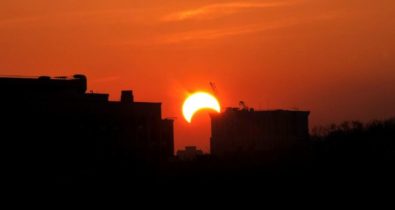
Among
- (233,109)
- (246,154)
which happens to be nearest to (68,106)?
(246,154)

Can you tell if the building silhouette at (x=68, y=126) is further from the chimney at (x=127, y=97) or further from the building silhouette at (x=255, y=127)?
the building silhouette at (x=255, y=127)

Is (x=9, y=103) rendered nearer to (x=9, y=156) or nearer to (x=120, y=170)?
(x=9, y=156)

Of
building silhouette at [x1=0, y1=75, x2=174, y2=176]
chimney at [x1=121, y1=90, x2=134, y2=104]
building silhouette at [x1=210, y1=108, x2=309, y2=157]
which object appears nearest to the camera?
building silhouette at [x1=0, y1=75, x2=174, y2=176]

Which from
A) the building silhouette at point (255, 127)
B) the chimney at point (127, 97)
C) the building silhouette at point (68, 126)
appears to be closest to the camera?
the building silhouette at point (68, 126)

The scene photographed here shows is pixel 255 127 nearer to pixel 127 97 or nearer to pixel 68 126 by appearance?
pixel 127 97

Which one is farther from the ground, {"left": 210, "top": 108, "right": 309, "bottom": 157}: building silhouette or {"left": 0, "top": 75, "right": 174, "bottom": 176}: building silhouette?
{"left": 210, "top": 108, "right": 309, "bottom": 157}: building silhouette

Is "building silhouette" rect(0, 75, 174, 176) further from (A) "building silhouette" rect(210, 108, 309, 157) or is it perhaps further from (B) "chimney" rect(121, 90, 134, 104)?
(A) "building silhouette" rect(210, 108, 309, 157)

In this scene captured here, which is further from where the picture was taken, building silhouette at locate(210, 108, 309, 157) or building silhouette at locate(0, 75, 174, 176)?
building silhouette at locate(210, 108, 309, 157)

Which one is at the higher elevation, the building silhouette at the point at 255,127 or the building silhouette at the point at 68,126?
the building silhouette at the point at 255,127

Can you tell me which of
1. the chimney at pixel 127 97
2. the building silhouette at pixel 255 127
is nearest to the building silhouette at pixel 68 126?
the chimney at pixel 127 97

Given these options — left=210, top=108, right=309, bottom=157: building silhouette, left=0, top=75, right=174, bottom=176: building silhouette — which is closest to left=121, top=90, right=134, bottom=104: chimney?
left=0, top=75, right=174, bottom=176: building silhouette
